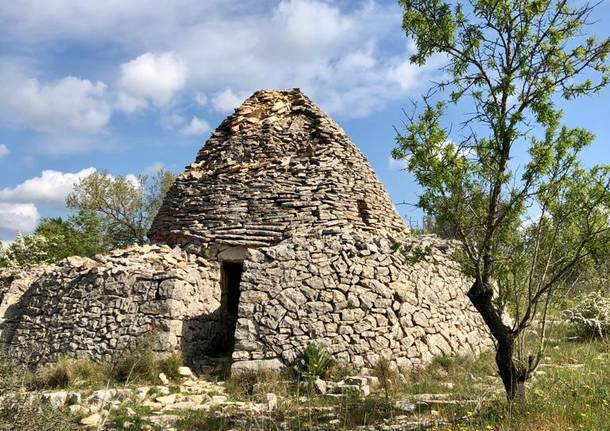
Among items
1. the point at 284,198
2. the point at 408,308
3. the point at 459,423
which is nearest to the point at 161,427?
the point at 459,423

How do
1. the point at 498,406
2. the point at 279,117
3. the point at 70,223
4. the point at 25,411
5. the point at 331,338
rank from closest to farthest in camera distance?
1. the point at 25,411
2. the point at 498,406
3. the point at 331,338
4. the point at 279,117
5. the point at 70,223

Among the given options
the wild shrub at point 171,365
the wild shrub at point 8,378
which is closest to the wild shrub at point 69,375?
the wild shrub at point 171,365

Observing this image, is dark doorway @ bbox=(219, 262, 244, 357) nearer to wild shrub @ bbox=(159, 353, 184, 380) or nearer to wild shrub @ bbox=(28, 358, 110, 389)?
wild shrub @ bbox=(159, 353, 184, 380)

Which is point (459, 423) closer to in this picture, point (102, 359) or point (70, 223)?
point (102, 359)

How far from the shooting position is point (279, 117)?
43.2 ft

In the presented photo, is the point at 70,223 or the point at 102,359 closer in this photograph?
the point at 102,359

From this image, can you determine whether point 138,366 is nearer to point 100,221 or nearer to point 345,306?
point 345,306

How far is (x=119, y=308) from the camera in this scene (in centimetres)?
973

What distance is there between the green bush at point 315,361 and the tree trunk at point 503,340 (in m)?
3.07

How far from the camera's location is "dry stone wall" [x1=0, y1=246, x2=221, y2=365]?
9461mm

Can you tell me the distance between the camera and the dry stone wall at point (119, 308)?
9.46 meters

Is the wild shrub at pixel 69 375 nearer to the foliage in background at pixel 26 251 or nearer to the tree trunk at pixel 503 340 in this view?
the tree trunk at pixel 503 340

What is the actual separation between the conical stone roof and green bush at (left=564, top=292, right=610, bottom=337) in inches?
165

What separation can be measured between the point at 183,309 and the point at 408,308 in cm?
398
